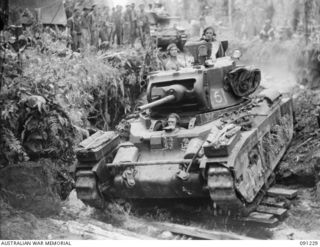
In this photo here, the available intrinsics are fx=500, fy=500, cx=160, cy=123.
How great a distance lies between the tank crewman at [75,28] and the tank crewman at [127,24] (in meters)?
1.71

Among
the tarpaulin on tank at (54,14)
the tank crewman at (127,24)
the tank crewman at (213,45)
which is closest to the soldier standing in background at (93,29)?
the tank crewman at (127,24)

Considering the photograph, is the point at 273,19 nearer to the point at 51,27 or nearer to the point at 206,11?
the point at 206,11

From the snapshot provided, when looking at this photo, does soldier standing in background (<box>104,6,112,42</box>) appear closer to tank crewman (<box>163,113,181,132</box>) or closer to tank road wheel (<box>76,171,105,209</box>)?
tank crewman (<box>163,113,181,132</box>)

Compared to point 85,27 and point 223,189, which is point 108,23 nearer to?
point 85,27

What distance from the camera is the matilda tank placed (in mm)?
7234

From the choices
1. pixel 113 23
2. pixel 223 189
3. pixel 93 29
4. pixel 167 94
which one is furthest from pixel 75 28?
pixel 223 189

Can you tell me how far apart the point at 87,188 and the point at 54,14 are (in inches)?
211

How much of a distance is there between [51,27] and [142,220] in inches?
240

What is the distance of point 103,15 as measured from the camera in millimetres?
13742

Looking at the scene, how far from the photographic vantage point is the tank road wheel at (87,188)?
788cm

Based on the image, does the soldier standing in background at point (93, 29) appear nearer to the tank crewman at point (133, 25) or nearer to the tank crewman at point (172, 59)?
the tank crewman at point (133, 25)

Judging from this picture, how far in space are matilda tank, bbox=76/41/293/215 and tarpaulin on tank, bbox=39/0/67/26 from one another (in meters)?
3.54

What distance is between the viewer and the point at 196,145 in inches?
307

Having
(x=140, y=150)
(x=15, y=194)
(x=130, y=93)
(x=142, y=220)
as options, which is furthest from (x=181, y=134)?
(x=130, y=93)
